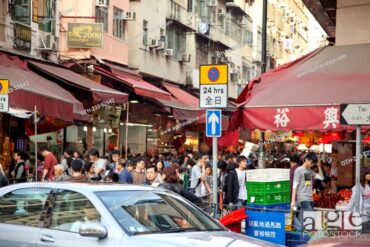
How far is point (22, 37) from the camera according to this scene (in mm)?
20578

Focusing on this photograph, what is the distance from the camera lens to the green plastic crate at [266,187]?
1155 centimetres

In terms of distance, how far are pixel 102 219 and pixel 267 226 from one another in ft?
11.7

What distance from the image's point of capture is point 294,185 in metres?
13.0

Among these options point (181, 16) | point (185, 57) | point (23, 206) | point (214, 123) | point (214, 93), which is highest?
point (181, 16)

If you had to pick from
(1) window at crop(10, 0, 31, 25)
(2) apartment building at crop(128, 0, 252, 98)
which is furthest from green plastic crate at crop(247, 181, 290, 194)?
(2) apartment building at crop(128, 0, 252, 98)

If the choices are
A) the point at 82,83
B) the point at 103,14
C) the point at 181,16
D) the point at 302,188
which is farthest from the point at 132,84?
the point at 302,188

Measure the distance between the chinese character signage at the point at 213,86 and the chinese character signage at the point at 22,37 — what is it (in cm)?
1051

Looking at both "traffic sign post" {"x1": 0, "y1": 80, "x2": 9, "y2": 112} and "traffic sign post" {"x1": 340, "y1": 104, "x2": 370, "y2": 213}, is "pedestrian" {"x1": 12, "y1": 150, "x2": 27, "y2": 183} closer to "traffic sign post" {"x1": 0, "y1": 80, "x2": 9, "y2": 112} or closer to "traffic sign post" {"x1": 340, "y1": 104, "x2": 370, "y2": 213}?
"traffic sign post" {"x1": 0, "y1": 80, "x2": 9, "y2": 112}

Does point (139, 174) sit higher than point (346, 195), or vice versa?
point (139, 174)

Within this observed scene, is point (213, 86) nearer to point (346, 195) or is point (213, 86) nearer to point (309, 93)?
point (309, 93)

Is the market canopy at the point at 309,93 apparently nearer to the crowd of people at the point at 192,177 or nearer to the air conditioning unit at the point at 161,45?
the crowd of people at the point at 192,177

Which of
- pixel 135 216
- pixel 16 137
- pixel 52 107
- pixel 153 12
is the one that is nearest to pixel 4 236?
A: pixel 135 216

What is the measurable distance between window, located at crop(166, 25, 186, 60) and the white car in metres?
25.7

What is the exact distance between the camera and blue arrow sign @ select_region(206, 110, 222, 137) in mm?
11234
